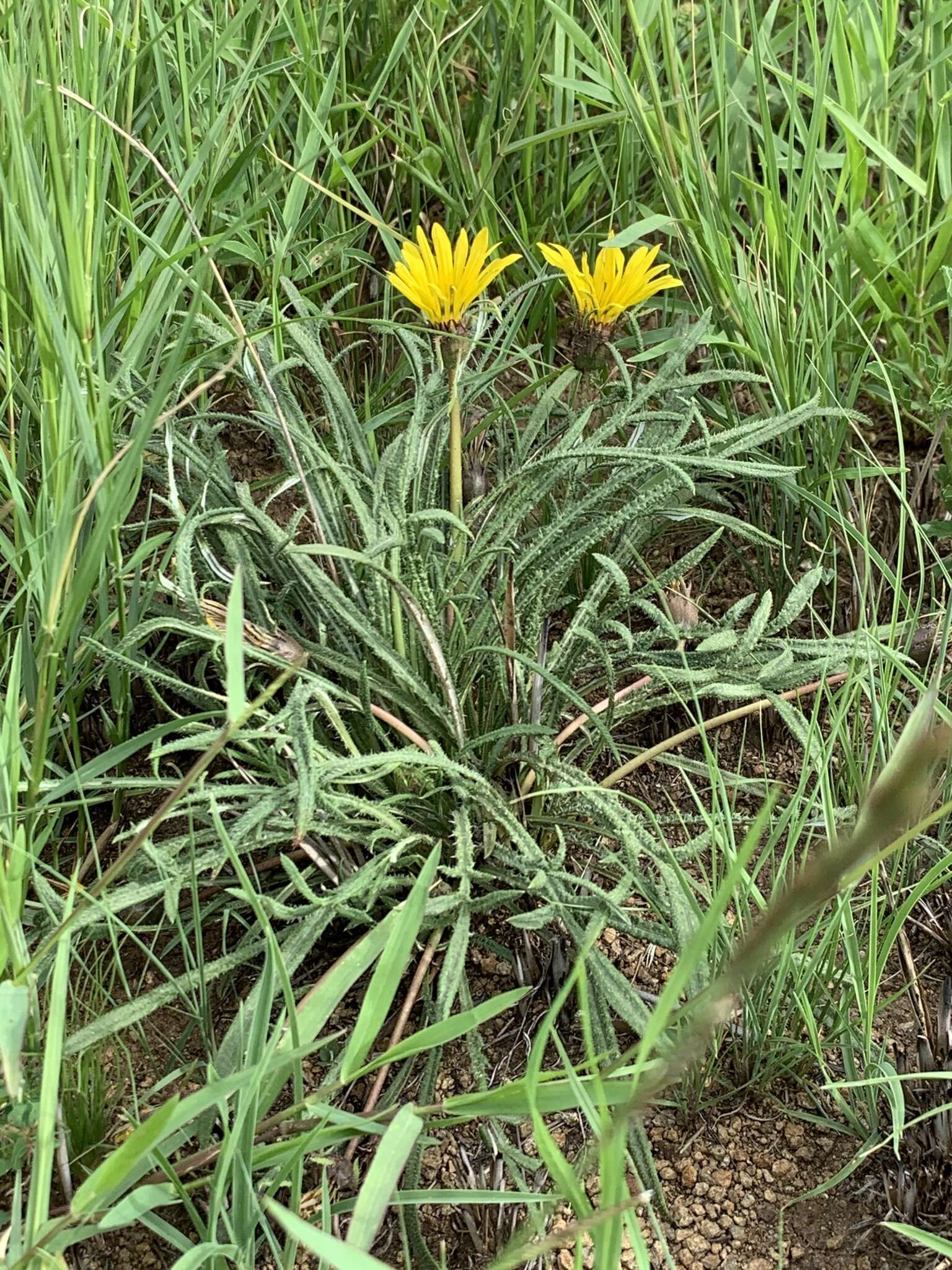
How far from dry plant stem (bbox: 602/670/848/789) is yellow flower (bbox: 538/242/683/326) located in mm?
428

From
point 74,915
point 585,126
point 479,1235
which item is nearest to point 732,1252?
point 479,1235

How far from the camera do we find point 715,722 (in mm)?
1127

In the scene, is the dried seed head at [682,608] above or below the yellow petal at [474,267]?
below

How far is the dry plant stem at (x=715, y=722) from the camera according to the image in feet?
3.51

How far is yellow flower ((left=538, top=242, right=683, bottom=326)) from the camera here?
43.6 inches

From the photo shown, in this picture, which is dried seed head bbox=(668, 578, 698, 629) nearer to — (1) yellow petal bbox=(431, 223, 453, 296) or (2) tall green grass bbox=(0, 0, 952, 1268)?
(2) tall green grass bbox=(0, 0, 952, 1268)

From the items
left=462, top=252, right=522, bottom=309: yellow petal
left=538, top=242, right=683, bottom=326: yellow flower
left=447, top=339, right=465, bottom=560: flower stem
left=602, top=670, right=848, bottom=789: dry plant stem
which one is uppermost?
left=462, top=252, right=522, bottom=309: yellow petal

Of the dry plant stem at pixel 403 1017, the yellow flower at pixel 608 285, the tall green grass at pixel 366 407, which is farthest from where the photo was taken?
the yellow flower at pixel 608 285

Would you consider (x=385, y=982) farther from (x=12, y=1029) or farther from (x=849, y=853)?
(x=849, y=853)

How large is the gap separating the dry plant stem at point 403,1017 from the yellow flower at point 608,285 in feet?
2.11

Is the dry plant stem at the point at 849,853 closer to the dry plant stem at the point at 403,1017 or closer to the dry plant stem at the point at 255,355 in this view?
the dry plant stem at the point at 403,1017

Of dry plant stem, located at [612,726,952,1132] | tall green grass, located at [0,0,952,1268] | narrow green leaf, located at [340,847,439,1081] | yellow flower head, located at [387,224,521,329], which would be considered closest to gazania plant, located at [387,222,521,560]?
yellow flower head, located at [387,224,521,329]

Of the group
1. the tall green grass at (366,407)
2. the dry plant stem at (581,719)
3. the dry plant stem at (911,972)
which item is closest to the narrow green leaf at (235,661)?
the tall green grass at (366,407)

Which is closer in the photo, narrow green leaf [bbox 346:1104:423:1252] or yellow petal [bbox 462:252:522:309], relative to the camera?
narrow green leaf [bbox 346:1104:423:1252]
